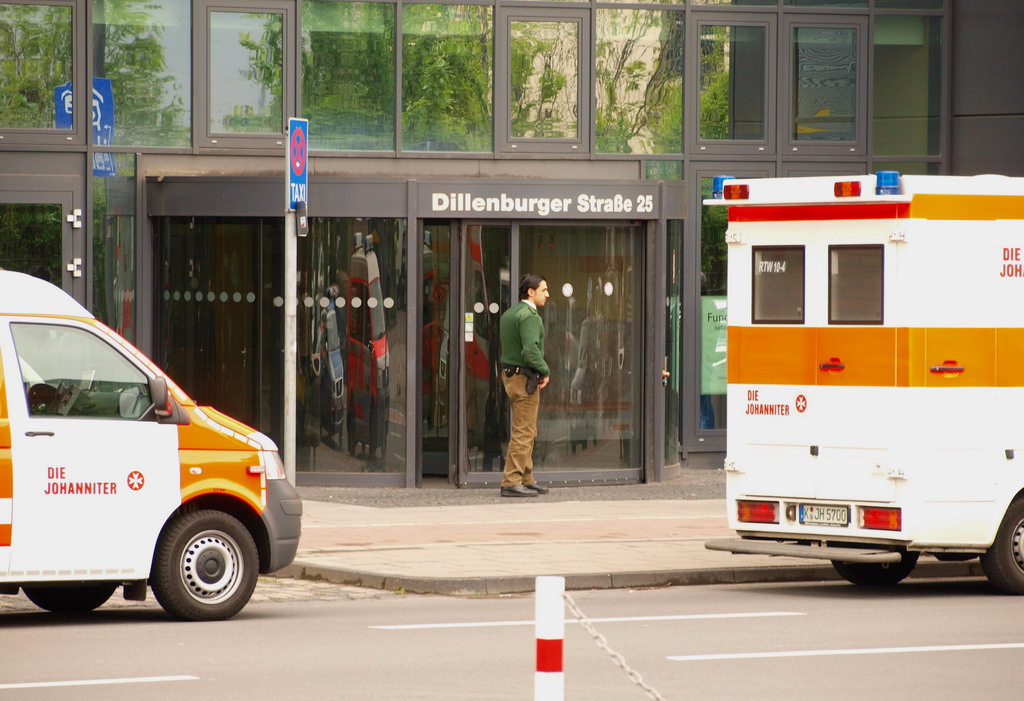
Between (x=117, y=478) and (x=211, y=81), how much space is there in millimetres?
8913

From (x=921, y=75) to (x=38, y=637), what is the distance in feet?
45.4

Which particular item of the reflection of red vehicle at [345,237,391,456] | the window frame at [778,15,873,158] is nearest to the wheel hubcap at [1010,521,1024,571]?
the reflection of red vehicle at [345,237,391,456]

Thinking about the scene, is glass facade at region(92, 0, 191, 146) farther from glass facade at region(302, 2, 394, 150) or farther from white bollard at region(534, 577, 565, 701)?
white bollard at region(534, 577, 565, 701)

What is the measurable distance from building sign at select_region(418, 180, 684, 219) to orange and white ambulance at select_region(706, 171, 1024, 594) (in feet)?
18.6

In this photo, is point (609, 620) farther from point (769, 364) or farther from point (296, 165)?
point (296, 165)

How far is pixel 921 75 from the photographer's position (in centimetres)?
2073

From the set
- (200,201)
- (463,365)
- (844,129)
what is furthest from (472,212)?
(844,129)

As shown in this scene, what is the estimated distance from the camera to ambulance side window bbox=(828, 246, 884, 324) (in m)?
11.8

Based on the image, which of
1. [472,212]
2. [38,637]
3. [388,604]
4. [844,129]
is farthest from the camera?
[844,129]

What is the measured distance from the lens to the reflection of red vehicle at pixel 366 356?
17.9 meters

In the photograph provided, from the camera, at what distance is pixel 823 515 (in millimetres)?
12000

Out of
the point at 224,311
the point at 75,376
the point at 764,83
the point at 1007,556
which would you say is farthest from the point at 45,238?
the point at 1007,556

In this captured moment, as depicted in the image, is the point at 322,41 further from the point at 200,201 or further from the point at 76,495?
the point at 76,495

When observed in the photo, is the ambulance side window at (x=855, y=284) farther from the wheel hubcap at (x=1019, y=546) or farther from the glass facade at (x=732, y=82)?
the glass facade at (x=732, y=82)
